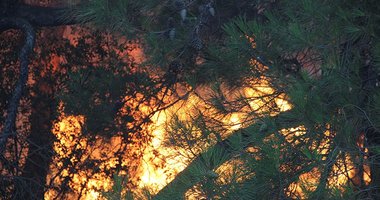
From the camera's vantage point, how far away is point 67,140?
17.4 ft

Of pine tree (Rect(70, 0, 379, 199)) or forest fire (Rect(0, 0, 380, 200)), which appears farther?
forest fire (Rect(0, 0, 380, 200))

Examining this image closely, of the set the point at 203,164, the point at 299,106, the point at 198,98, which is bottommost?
the point at 203,164

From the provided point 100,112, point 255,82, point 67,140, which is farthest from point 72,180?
point 255,82

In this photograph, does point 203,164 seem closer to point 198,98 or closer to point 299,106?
point 299,106

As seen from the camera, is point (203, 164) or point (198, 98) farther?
point (198, 98)

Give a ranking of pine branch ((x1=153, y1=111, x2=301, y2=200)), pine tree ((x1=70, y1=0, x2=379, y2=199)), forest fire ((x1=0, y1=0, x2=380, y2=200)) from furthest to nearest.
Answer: forest fire ((x1=0, y1=0, x2=380, y2=200)) < pine tree ((x1=70, y1=0, x2=379, y2=199)) < pine branch ((x1=153, y1=111, x2=301, y2=200))

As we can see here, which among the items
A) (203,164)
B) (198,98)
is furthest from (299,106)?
(198,98)

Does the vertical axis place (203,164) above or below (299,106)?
below

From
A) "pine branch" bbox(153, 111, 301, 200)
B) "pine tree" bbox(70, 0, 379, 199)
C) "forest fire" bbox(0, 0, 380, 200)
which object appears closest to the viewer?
"pine branch" bbox(153, 111, 301, 200)

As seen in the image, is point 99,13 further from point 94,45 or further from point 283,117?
point 94,45

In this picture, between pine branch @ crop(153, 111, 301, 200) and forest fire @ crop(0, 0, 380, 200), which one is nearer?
pine branch @ crop(153, 111, 301, 200)

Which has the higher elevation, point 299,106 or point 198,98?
point 198,98

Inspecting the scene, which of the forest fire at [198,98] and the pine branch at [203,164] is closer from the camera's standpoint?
the pine branch at [203,164]

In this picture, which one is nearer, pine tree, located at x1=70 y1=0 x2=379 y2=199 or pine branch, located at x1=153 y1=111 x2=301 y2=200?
pine branch, located at x1=153 y1=111 x2=301 y2=200
